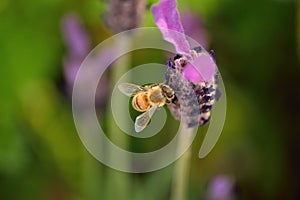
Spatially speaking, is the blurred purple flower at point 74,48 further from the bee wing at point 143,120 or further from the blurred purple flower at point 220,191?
the bee wing at point 143,120

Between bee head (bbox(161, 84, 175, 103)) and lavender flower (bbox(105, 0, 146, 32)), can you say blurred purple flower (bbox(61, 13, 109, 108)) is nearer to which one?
lavender flower (bbox(105, 0, 146, 32))

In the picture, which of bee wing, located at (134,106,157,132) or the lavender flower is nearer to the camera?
bee wing, located at (134,106,157,132)

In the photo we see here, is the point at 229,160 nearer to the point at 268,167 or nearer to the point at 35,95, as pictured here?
the point at 268,167

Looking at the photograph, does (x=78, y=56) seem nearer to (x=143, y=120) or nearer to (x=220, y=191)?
(x=220, y=191)

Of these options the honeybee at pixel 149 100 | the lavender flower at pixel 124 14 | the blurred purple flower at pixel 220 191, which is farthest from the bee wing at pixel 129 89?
the blurred purple flower at pixel 220 191

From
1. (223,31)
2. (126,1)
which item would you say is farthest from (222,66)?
(126,1)

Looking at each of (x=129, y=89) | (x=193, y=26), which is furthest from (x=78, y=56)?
(x=129, y=89)

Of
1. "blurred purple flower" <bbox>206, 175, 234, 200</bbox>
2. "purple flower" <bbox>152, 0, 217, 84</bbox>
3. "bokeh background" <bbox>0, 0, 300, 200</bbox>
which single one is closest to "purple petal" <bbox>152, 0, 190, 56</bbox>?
"purple flower" <bbox>152, 0, 217, 84</bbox>
